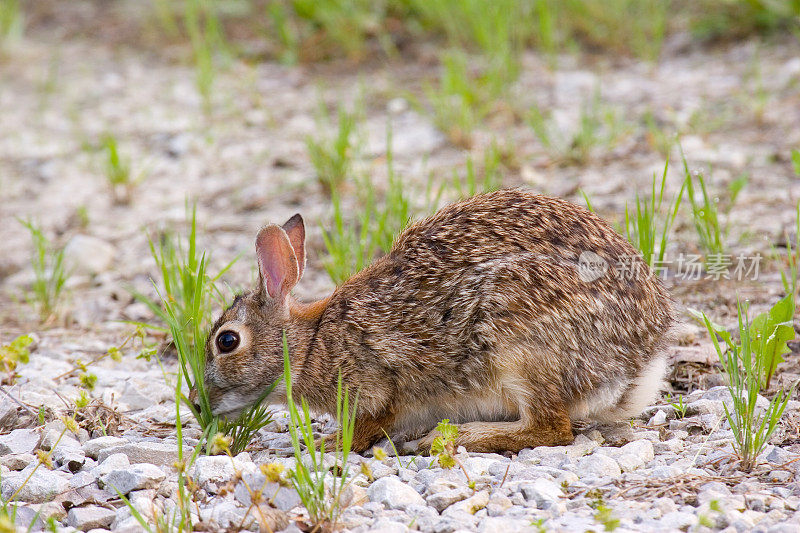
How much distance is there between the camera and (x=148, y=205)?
26.9 ft

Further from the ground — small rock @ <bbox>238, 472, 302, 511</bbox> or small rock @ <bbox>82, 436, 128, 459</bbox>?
small rock @ <bbox>238, 472, 302, 511</bbox>

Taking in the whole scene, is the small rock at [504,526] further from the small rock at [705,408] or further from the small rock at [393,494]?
the small rock at [705,408]

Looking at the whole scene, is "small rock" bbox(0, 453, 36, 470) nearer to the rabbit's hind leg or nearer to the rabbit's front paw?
the rabbit's hind leg

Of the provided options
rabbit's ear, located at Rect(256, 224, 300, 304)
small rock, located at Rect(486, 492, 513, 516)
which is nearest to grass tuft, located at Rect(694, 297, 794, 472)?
small rock, located at Rect(486, 492, 513, 516)

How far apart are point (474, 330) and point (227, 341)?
1.21 meters

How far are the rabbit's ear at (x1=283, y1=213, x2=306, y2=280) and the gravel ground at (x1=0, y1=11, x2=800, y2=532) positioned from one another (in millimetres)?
795

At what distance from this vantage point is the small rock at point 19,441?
4.29 meters

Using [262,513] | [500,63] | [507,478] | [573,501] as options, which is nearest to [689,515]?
[573,501]

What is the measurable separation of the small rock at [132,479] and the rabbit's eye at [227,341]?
0.97 metres

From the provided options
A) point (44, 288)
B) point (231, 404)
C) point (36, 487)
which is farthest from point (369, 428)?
point (44, 288)

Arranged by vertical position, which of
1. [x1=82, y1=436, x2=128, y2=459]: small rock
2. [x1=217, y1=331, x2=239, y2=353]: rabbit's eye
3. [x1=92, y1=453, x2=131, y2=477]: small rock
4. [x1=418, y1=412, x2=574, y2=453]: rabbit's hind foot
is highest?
[x1=217, y1=331, x2=239, y2=353]: rabbit's eye

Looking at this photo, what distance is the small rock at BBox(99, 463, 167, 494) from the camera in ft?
12.6

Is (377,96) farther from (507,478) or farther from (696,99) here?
(507,478)

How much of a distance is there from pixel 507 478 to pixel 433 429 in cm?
91
